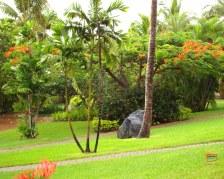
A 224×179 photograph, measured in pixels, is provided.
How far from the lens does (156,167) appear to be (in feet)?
37.2

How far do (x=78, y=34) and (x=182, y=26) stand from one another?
2202 centimetres

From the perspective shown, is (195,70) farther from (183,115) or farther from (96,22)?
(96,22)

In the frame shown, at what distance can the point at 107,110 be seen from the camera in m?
26.2

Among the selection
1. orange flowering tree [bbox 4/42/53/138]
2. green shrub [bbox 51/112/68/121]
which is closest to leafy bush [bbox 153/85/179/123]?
orange flowering tree [bbox 4/42/53/138]

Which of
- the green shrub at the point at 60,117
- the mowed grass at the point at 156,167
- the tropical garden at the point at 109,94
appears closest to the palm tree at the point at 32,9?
the tropical garden at the point at 109,94

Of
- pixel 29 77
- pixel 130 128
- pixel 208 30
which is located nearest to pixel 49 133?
pixel 29 77

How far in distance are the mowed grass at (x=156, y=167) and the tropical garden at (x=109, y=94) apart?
2 centimetres

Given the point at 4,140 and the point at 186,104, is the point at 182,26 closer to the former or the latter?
the point at 186,104

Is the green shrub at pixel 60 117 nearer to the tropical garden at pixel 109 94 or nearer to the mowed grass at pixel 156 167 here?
the tropical garden at pixel 109 94

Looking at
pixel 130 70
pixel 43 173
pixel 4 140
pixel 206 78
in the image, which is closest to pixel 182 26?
pixel 206 78

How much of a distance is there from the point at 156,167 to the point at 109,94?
15679mm

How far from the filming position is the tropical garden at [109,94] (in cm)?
1270

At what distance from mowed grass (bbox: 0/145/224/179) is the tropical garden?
1.0 inches

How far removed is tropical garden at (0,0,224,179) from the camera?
1270 cm
